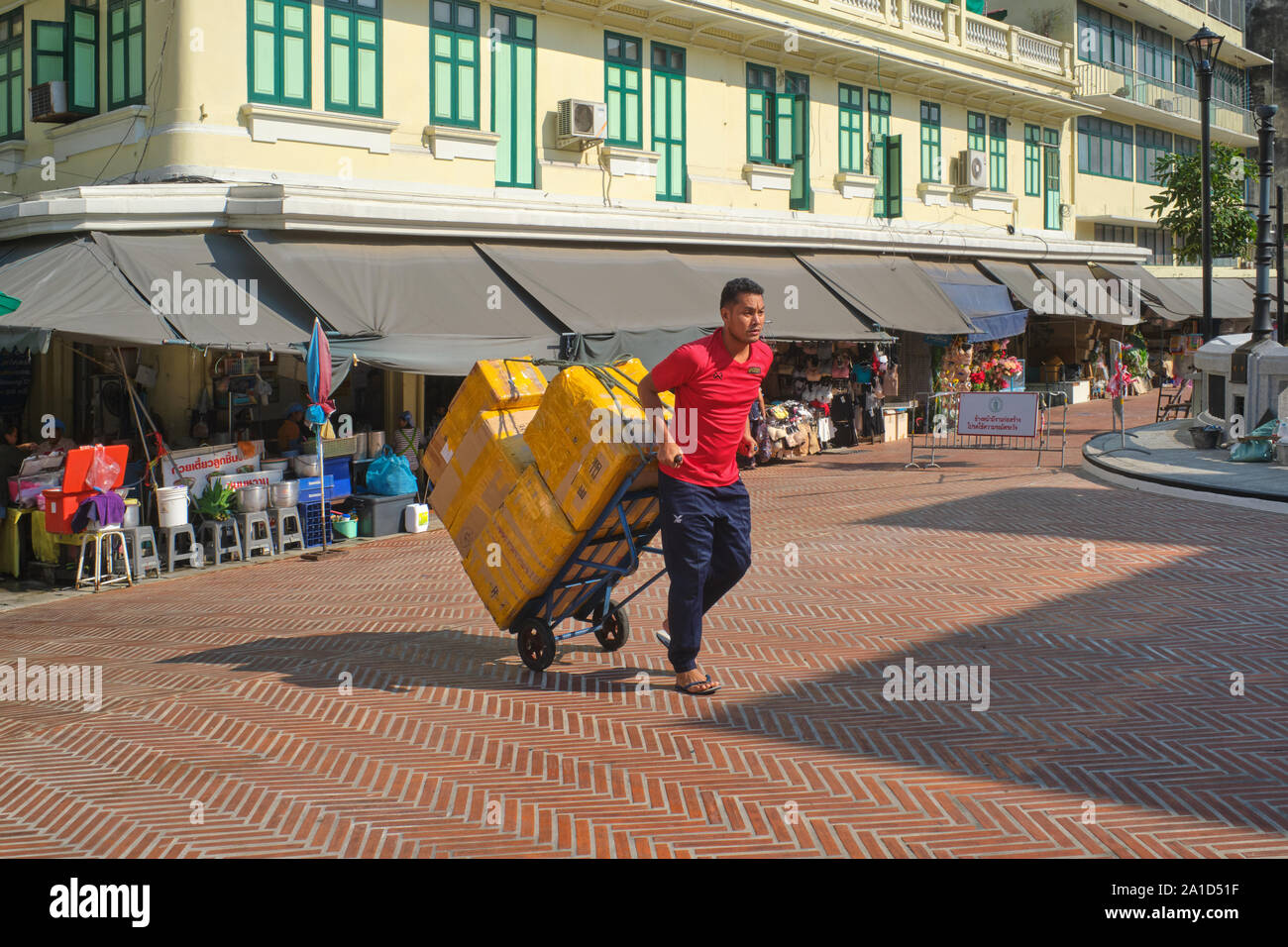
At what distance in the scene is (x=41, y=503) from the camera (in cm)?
1248

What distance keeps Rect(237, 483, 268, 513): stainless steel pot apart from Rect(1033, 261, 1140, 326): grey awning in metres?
20.1

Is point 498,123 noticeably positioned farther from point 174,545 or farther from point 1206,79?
point 1206,79

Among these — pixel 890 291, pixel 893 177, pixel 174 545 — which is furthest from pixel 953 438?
pixel 174 545

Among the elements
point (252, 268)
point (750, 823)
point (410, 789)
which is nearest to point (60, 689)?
point (410, 789)

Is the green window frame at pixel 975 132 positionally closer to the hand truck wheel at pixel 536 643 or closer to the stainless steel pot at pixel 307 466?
the stainless steel pot at pixel 307 466

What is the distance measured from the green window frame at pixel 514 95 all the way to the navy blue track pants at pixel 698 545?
12.6 metres

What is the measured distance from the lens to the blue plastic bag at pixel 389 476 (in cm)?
1489

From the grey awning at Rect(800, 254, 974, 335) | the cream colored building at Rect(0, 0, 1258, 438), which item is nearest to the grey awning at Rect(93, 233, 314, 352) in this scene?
the cream colored building at Rect(0, 0, 1258, 438)

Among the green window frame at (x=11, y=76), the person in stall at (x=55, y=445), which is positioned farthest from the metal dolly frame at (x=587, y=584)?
the green window frame at (x=11, y=76)

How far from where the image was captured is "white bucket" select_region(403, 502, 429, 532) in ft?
48.6

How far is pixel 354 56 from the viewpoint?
53.5 ft

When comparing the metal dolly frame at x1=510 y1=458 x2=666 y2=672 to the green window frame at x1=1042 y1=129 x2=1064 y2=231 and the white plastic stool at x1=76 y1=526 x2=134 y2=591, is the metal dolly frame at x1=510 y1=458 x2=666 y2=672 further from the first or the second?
the green window frame at x1=1042 y1=129 x2=1064 y2=231

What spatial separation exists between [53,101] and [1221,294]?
31930 mm
